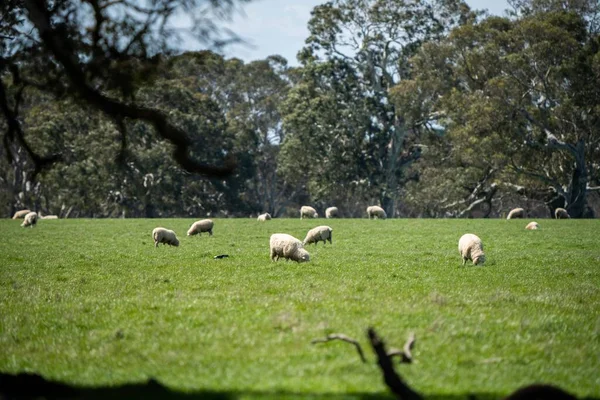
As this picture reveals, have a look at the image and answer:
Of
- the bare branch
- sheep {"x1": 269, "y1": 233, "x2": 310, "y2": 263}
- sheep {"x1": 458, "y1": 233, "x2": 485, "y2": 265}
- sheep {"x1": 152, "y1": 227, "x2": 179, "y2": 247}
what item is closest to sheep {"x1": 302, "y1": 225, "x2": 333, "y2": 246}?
sheep {"x1": 152, "y1": 227, "x2": 179, "y2": 247}

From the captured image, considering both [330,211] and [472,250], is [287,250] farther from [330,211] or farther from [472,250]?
[330,211]

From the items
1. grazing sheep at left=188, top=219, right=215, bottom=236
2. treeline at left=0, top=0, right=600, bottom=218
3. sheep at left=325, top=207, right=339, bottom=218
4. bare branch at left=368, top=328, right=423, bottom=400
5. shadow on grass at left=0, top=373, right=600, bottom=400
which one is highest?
treeline at left=0, top=0, right=600, bottom=218

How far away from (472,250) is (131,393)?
15.0 m

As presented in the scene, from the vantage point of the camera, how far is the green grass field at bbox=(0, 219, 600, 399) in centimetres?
781

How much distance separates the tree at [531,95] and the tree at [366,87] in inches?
390

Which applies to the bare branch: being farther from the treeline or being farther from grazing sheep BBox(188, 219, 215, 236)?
the treeline

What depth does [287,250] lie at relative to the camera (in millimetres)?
20312

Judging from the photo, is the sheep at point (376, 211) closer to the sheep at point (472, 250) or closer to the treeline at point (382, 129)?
the treeline at point (382, 129)

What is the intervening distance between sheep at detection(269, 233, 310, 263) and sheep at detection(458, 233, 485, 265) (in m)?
4.64

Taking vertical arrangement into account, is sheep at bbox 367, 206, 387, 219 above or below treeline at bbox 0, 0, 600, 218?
below

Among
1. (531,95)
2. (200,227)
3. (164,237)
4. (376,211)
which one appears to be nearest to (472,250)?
(164,237)

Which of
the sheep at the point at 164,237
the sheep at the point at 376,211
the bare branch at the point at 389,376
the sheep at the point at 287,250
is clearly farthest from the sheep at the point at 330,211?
the bare branch at the point at 389,376

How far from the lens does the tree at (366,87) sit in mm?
68312

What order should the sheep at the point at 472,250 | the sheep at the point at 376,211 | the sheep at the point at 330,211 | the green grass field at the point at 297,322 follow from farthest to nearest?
the sheep at the point at 330,211 → the sheep at the point at 376,211 → the sheep at the point at 472,250 → the green grass field at the point at 297,322
